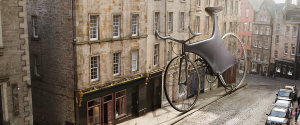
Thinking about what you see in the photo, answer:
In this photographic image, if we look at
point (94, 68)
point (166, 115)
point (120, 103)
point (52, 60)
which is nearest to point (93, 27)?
point (94, 68)

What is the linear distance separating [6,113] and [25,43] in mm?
5054

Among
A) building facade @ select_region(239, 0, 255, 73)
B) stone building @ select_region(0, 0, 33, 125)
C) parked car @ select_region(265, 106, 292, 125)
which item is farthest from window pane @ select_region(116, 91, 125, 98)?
building facade @ select_region(239, 0, 255, 73)

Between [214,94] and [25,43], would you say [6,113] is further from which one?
[214,94]

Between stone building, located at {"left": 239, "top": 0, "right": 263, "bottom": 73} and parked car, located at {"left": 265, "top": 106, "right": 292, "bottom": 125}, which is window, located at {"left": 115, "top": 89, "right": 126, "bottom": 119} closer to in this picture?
parked car, located at {"left": 265, "top": 106, "right": 292, "bottom": 125}

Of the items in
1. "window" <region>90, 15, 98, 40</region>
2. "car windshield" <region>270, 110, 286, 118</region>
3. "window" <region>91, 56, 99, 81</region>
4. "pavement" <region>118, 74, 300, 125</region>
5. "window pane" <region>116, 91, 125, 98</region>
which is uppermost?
"window" <region>90, 15, 98, 40</region>

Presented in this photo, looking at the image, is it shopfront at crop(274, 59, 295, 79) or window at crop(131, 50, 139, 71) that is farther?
shopfront at crop(274, 59, 295, 79)

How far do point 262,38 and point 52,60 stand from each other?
61126 mm

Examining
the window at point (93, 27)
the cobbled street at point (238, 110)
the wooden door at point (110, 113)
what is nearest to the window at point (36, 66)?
the window at point (93, 27)

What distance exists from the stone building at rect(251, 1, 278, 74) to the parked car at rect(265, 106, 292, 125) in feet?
148

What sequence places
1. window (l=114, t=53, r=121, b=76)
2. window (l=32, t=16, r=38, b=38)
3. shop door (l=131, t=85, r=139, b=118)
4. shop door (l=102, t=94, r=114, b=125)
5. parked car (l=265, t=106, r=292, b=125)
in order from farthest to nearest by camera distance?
shop door (l=131, t=85, r=139, b=118) → window (l=114, t=53, r=121, b=76) → shop door (l=102, t=94, r=114, b=125) → parked car (l=265, t=106, r=292, b=125) → window (l=32, t=16, r=38, b=38)

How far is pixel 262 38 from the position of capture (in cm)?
7775

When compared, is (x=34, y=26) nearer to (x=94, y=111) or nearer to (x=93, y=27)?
(x=93, y=27)

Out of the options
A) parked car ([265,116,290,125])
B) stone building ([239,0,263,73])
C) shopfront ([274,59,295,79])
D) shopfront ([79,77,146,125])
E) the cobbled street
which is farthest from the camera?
stone building ([239,0,263,73])

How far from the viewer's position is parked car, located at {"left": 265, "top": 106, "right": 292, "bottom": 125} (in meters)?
30.7
